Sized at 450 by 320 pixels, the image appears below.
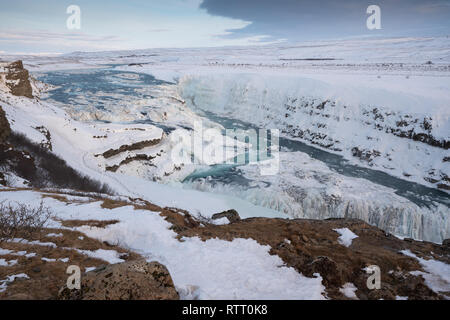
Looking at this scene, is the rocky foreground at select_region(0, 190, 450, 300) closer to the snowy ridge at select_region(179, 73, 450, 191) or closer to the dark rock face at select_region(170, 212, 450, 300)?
the dark rock face at select_region(170, 212, 450, 300)

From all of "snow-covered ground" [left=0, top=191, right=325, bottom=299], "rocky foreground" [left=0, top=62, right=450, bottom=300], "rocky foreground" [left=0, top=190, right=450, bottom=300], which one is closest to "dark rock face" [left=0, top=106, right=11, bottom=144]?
"rocky foreground" [left=0, top=62, right=450, bottom=300]

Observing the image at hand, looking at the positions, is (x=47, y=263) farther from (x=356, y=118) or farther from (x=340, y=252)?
(x=356, y=118)

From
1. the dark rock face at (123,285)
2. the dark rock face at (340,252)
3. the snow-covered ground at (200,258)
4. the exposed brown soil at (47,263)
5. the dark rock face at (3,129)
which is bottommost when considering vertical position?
the dark rock face at (340,252)

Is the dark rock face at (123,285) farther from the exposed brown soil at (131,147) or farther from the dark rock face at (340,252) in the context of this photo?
the exposed brown soil at (131,147)

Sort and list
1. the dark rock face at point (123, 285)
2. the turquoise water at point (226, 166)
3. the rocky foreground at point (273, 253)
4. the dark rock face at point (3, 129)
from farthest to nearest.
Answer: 1. the turquoise water at point (226, 166)
2. the dark rock face at point (3, 129)
3. the rocky foreground at point (273, 253)
4. the dark rock face at point (123, 285)

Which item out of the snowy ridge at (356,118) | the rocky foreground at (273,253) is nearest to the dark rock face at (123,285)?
the rocky foreground at (273,253)
